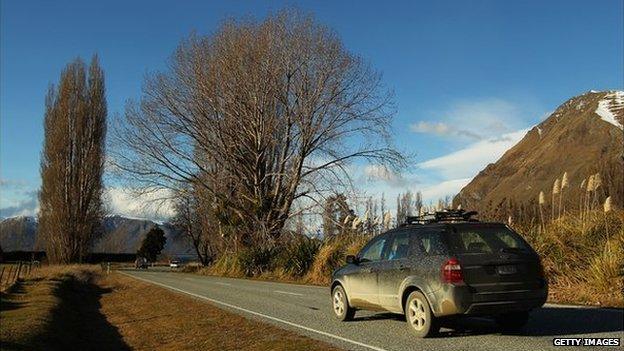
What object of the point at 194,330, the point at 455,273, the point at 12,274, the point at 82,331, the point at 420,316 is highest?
the point at 12,274

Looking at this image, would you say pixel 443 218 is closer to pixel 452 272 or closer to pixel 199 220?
pixel 452 272

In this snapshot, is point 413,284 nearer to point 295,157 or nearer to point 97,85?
point 295,157

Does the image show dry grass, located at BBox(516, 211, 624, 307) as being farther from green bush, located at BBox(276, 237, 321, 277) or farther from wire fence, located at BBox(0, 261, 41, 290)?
wire fence, located at BBox(0, 261, 41, 290)

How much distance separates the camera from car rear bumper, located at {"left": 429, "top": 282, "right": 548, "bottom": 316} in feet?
28.4

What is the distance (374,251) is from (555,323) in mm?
3254

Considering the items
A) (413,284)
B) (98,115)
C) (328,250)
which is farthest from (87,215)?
(413,284)

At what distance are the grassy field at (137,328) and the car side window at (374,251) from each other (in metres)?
2.03

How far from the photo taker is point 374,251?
1120cm

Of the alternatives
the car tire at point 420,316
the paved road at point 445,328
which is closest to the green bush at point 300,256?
the paved road at point 445,328

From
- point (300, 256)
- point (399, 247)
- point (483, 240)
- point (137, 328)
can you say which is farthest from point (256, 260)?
point (483, 240)

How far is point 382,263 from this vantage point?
10.5 m

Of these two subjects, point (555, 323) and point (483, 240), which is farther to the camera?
point (555, 323)

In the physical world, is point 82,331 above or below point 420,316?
below

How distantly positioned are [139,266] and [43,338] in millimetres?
68338
